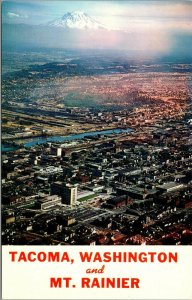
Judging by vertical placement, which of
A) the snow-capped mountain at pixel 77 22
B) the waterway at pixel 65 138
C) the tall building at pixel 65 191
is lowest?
the tall building at pixel 65 191

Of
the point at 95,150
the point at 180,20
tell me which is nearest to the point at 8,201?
the point at 95,150

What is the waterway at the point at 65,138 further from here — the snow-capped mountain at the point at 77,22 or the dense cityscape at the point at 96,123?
the snow-capped mountain at the point at 77,22

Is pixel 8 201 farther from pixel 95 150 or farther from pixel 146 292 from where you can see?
pixel 146 292

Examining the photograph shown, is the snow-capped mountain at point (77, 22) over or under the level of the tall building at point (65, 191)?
over

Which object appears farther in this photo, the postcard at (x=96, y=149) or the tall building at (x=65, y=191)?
the tall building at (x=65, y=191)

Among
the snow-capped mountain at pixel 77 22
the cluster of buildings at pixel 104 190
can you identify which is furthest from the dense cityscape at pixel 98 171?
the snow-capped mountain at pixel 77 22

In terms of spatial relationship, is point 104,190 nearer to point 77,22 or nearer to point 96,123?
point 96,123

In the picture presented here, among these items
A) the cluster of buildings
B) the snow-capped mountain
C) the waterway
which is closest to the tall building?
the cluster of buildings
